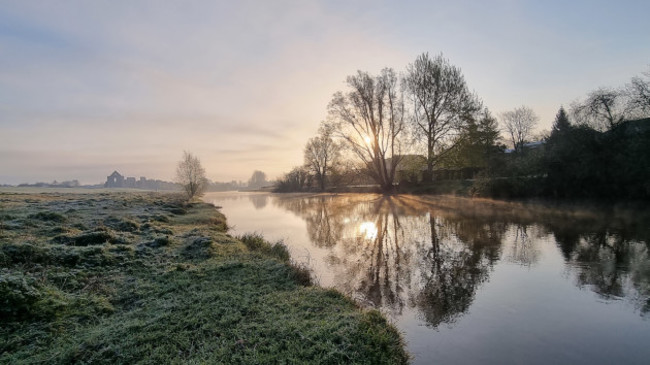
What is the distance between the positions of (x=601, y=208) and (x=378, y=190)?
24864 millimetres

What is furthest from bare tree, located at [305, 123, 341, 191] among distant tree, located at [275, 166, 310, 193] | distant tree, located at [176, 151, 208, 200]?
distant tree, located at [176, 151, 208, 200]

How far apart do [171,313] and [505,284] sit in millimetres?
6709

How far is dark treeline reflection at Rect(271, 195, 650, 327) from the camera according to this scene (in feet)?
21.1

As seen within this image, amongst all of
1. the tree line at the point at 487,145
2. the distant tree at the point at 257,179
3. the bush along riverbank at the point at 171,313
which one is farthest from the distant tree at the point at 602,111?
the distant tree at the point at 257,179

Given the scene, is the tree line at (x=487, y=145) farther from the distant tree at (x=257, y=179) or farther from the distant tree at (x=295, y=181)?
the distant tree at (x=257, y=179)

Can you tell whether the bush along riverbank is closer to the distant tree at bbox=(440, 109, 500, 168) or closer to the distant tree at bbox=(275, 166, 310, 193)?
the distant tree at bbox=(440, 109, 500, 168)

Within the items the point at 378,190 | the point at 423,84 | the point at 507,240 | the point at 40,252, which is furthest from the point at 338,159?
the point at 40,252

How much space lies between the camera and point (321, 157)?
58.3 meters

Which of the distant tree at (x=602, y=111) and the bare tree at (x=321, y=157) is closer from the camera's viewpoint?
the distant tree at (x=602, y=111)

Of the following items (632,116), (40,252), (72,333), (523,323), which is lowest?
(523,323)

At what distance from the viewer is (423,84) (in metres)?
33.1

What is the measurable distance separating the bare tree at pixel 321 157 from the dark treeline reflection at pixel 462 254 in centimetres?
4050

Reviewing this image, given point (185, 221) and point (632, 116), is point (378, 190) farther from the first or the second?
point (185, 221)

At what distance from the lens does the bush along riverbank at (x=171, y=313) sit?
404cm
